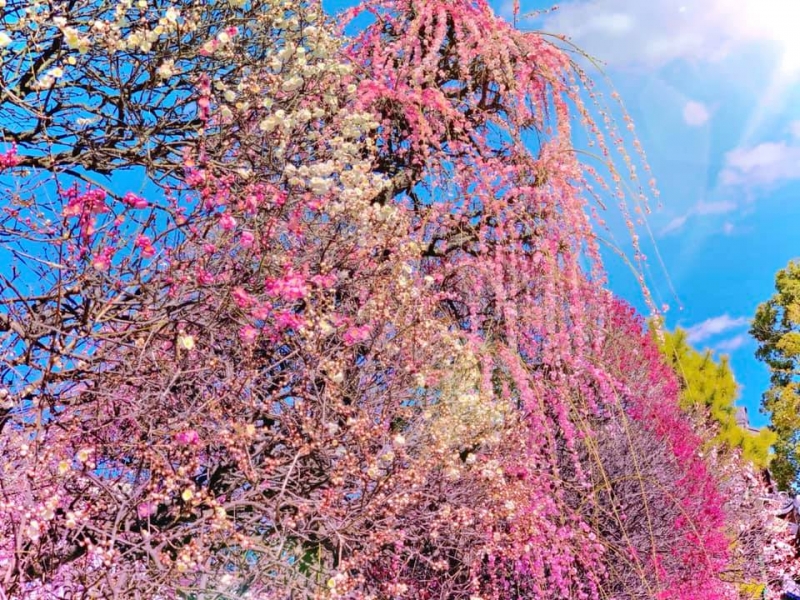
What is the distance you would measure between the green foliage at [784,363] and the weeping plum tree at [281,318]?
1452cm

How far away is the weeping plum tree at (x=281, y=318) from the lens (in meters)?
3.18

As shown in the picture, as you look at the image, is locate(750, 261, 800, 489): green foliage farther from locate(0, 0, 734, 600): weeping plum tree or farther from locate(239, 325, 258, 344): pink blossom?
locate(239, 325, 258, 344): pink blossom

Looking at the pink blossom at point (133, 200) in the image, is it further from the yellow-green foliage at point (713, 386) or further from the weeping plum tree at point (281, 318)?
the yellow-green foliage at point (713, 386)

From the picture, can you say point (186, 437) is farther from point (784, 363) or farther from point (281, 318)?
point (784, 363)

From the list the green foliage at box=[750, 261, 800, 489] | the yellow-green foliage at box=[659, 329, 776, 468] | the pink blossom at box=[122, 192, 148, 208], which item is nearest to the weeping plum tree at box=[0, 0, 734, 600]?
the pink blossom at box=[122, 192, 148, 208]

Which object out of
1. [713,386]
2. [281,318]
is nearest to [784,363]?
[713,386]

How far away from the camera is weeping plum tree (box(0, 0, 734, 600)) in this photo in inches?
125

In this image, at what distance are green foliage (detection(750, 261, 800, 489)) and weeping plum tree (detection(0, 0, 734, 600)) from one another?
1452 centimetres

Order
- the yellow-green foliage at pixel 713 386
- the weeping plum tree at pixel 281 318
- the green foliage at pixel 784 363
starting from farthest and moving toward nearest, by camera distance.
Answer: the green foliage at pixel 784 363, the yellow-green foliage at pixel 713 386, the weeping plum tree at pixel 281 318

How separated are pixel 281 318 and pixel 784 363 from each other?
19.6m

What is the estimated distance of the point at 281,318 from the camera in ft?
11.9

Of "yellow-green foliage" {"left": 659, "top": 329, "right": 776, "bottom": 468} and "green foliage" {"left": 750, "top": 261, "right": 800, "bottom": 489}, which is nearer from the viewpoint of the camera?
"yellow-green foliage" {"left": 659, "top": 329, "right": 776, "bottom": 468}

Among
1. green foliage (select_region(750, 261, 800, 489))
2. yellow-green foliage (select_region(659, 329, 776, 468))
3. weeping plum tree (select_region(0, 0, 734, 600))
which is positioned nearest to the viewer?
weeping plum tree (select_region(0, 0, 734, 600))

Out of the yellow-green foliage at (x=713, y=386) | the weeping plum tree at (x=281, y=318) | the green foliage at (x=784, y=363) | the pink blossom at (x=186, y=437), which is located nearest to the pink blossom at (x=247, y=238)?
the weeping plum tree at (x=281, y=318)
